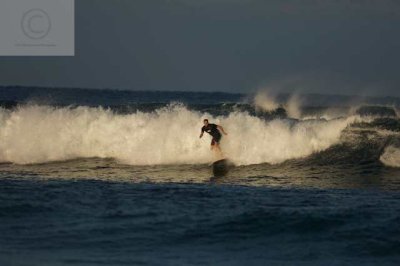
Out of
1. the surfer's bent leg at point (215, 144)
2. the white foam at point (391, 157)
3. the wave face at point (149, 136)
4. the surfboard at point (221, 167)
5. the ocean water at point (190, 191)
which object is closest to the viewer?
the ocean water at point (190, 191)

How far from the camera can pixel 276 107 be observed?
3353 cm

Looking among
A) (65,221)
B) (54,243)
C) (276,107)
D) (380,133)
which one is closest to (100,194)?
(65,221)

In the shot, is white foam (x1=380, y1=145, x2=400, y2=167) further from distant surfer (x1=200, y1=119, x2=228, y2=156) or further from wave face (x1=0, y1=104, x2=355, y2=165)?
distant surfer (x1=200, y1=119, x2=228, y2=156)

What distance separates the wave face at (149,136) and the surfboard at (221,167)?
29 cm

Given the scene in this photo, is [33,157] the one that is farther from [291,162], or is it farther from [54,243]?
[54,243]

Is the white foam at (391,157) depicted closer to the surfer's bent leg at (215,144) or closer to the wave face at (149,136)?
the wave face at (149,136)

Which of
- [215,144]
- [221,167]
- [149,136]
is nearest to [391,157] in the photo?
[221,167]

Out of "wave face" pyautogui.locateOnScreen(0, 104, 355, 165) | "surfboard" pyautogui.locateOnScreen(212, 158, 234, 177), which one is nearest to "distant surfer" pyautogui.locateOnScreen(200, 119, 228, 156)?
"surfboard" pyautogui.locateOnScreen(212, 158, 234, 177)

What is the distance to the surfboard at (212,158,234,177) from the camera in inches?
665

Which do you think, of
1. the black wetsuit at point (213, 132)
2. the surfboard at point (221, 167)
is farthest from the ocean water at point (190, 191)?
the black wetsuit at point (213, 132)

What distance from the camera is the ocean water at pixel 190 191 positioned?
9555 millimetres

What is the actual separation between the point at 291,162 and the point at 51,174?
6.55m

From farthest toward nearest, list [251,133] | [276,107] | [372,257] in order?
1. [276,107]
2. [251,133]
3. [372,257]

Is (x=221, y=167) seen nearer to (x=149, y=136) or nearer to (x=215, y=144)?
(x=215, y=144)
